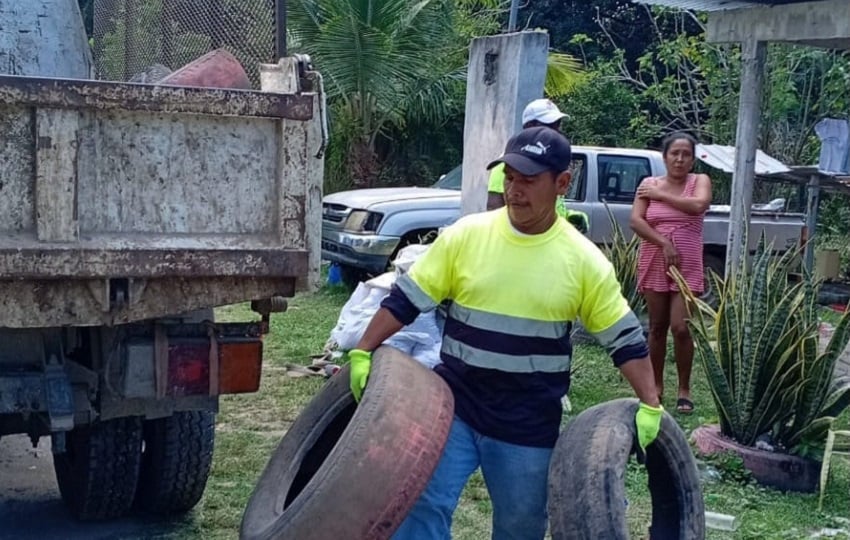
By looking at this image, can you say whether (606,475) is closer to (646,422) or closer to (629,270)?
(646,422)

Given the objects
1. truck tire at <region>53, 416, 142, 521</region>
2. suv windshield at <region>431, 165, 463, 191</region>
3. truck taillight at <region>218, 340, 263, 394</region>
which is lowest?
truck tire at <region>53, 416, 142, 521</region>

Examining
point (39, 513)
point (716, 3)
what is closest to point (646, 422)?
point (39, 513)

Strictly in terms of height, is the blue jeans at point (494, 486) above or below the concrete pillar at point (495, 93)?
below

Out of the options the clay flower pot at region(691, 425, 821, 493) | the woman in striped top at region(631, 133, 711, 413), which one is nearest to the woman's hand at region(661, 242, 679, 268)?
the woman in striped top at region(631, 133, 711, 413)

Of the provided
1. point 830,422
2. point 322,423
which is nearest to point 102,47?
point 322,423

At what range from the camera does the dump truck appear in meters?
3.35

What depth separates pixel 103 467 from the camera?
4477 mm

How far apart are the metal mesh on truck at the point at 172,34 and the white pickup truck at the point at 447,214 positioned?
498cm

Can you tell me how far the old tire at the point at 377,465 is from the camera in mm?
2934

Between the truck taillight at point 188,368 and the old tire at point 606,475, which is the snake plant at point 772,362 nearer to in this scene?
the old tire at point 606,475

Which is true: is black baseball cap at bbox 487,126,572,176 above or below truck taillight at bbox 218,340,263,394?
above

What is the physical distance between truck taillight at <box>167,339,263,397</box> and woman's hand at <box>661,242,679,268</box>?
3.29 meters

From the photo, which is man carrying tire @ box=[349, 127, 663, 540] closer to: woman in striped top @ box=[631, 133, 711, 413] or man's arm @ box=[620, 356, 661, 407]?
man's arm @ box=[620, 356, 661, 407]

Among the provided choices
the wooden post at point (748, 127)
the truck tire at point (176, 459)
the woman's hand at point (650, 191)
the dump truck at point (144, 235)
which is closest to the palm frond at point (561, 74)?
the wooden post at point (748, 127)
